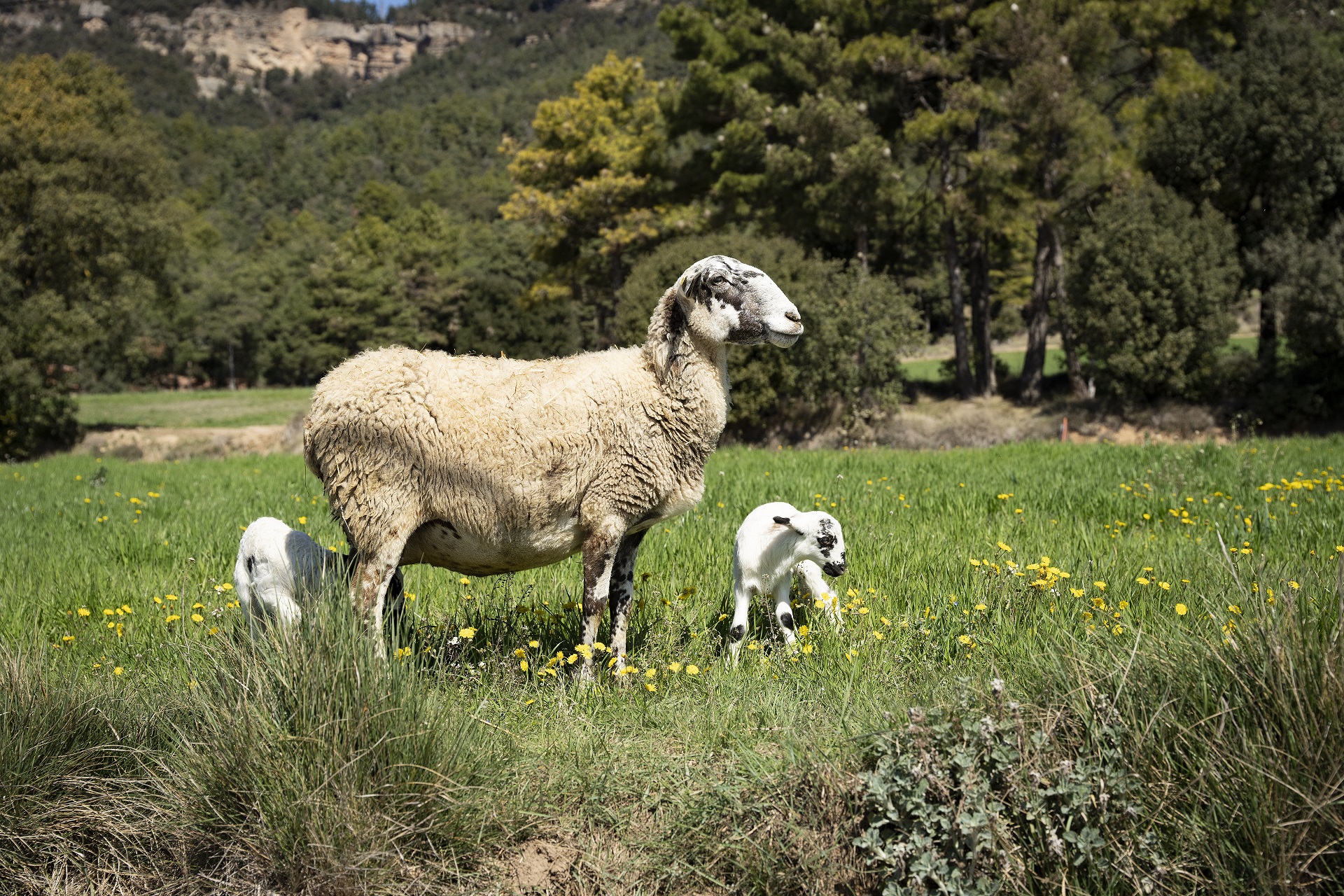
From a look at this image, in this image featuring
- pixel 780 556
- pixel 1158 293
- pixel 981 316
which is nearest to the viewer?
pixel 780 556

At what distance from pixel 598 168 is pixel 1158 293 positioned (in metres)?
21.1

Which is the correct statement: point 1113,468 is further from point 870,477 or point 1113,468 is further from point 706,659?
point 706,659

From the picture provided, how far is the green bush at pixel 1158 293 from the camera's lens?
24516 mm

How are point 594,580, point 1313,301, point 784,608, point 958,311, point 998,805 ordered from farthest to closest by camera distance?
point 958,311, point 1313,301, point 784,608, point 594,580, point 998,805

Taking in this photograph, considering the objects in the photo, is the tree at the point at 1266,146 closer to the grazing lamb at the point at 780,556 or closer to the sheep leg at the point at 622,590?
the grazing lamb at the point at 780,556

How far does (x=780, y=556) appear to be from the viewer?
17.3ft

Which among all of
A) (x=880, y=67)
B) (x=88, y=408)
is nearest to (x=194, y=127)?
(x=88, y=408)

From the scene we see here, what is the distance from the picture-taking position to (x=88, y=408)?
137 feet

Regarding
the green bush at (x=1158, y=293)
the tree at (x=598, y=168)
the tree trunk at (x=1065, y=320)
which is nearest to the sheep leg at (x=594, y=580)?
the green bush at (x=1158, y=293)

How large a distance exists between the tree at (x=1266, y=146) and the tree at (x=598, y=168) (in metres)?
16.8

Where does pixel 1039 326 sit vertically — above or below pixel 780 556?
above

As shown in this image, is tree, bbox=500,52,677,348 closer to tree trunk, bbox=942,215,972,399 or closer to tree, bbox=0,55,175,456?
tree trunk, bbox=942,215,972,399

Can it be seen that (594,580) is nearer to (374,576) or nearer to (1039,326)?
(374,576)

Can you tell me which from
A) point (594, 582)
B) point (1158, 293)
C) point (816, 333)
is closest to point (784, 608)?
point (594, 582)
